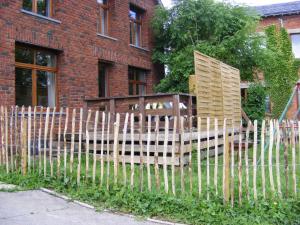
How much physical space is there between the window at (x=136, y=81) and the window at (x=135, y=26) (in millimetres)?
1150

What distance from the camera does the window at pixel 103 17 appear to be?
44.9 ft

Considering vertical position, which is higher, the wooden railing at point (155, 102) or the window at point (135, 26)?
the window at point (135, 26)

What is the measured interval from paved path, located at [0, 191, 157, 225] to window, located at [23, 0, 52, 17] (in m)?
6.32

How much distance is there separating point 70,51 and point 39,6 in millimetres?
1566

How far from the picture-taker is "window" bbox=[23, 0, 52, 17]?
10.6 metres

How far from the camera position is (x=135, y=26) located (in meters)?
15.9

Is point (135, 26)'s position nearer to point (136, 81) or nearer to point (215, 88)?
point (136, 81)

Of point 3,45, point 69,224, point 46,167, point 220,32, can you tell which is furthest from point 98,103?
point 220,32

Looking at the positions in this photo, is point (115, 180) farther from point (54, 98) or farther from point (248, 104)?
point (248, 104)

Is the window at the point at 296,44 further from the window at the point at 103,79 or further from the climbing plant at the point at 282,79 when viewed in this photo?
the window at the point at 103,79

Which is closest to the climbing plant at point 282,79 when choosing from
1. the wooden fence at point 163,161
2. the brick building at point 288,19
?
the brick building at point 288,19

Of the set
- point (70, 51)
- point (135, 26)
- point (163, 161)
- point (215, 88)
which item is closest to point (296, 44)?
point (135, 26)

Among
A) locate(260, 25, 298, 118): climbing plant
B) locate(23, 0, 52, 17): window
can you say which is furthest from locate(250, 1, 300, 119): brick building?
locate(23, 0, 52, 17): window

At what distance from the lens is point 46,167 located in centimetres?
697
